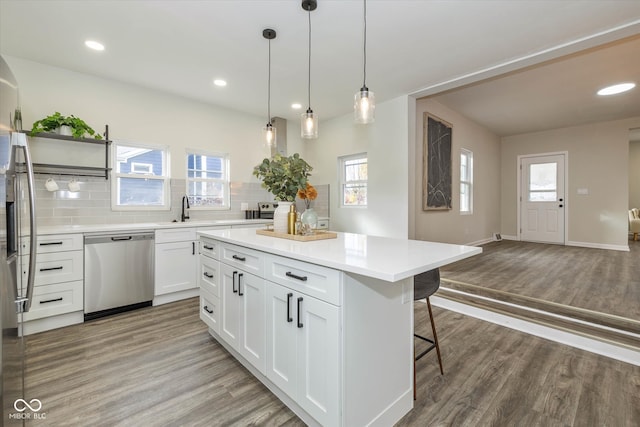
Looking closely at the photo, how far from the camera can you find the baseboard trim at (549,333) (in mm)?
2039

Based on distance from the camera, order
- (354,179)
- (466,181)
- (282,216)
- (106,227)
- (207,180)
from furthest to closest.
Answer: (466,181), (354,179), (207,180), (106,227), (282,216)

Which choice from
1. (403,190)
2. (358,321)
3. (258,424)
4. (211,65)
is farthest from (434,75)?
(258,424)

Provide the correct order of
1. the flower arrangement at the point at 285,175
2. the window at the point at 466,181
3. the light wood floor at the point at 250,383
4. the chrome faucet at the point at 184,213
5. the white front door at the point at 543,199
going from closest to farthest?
the light wood floor at the point at 250,383 < the flower arrangement at the point at 285,175 < the chrome faucet at the point at 184,213 < the window at the point at 466,181 < the white front door at the point at 543,199

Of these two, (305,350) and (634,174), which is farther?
(634,174)

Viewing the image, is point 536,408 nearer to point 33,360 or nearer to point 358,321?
point 358,321

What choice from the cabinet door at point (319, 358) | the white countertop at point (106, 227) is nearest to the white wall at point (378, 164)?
the white countertop at point (106, 227)

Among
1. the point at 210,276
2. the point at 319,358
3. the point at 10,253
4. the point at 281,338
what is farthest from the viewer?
the point at 210,276

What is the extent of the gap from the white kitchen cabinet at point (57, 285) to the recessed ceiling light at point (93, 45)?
1819 millimetres

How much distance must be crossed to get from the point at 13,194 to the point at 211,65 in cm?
241

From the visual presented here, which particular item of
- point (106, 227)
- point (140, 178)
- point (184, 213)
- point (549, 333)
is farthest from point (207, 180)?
point (549, 333)

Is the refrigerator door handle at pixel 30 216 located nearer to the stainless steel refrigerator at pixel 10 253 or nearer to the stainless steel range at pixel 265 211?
the stainless steel refrigerator at pixel 10 253

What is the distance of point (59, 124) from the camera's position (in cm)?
295

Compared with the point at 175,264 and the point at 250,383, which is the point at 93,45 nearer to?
the point at 175,264

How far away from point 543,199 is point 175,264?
776 centimetres
